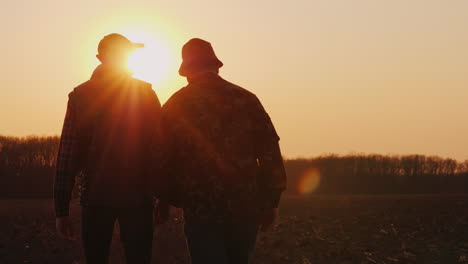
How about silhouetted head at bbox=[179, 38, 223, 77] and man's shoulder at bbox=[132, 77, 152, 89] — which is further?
man's shoulder at bbox=[132, 77, 152, 89]

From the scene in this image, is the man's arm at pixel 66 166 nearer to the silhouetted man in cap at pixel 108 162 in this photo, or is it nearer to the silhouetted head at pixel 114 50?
the silhouetted man in cap at pixel 108 162

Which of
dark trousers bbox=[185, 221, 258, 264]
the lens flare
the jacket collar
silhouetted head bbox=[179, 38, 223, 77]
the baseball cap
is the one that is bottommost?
the lens flare

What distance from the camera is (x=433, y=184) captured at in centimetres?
Result: 7906

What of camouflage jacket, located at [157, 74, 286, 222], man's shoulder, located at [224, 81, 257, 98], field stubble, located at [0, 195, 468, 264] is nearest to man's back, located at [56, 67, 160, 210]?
camouflage jacket, located at [157, 74, 286, 222]

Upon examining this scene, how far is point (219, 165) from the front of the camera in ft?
12.4

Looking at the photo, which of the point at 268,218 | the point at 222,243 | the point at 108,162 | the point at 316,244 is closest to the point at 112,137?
the point at 108,162

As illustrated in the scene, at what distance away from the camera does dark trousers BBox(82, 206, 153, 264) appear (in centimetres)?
391

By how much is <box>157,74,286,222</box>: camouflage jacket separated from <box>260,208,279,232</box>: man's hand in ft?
0.16

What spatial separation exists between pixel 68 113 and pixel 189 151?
3.18ft

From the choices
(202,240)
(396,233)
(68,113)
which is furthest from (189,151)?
(396,233)

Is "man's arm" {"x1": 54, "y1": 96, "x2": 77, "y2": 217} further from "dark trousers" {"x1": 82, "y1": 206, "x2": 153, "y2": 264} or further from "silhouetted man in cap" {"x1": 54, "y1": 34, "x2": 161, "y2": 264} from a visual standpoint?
"dark trousers" {"x1": 82, "y1": 206, "x2": 153, "y2": 264}

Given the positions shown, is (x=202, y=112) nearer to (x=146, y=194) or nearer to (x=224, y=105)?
(x=224, y=105)

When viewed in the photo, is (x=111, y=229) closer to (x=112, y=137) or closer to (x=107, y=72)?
(x=112, y=137)

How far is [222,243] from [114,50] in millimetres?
1643
